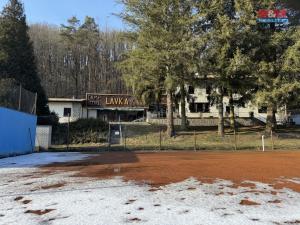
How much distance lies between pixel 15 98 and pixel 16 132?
187 centimetres

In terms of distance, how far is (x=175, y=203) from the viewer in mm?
8453

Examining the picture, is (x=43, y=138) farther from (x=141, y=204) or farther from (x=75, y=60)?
(x=75, y=60)

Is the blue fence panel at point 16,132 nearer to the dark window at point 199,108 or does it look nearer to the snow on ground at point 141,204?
the snow on ground at point 141,204

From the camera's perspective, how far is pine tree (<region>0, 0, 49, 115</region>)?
1751 inches

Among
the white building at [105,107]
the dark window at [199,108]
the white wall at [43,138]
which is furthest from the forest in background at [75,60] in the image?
the white wall at [43,138]

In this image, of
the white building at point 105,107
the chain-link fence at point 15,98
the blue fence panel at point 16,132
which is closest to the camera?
the blue fence panel at point 16,132

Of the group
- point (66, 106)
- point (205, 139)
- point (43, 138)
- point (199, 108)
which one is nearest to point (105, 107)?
point (66, 106)

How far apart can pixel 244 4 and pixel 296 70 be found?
23.8 ft

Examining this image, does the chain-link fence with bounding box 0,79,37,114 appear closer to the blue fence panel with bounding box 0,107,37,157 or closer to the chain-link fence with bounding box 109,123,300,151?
the blue fence panel with bounding box 0,107,37,157

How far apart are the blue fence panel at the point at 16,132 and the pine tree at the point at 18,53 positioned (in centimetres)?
1701

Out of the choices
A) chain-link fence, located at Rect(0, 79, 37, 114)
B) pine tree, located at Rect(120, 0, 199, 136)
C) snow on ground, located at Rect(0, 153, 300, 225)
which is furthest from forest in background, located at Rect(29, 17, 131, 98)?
snow on ground, located at Rect(0, 153, 300, 225)

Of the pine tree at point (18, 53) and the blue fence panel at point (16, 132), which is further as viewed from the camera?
the pine tree at point (18, 53)

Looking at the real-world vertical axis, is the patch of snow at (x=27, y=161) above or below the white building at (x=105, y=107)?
below

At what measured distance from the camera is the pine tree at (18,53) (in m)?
44.5
